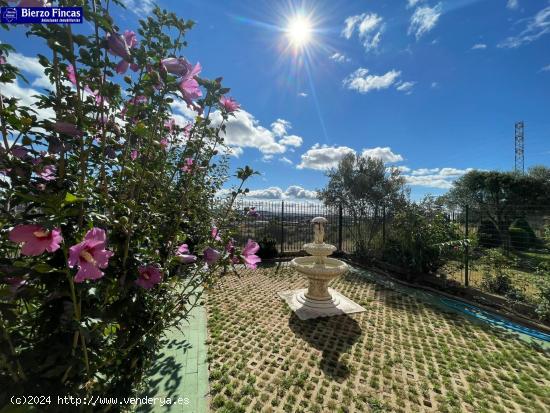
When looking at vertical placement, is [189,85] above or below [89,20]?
below

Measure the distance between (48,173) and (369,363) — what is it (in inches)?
145

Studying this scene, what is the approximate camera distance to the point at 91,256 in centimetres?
95

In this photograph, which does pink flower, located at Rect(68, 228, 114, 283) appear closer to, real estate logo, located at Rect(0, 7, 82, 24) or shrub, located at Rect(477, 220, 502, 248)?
real estate logo, located at Rect(0, 7, 82, 24)

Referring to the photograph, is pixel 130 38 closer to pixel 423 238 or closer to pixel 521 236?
pixel 423 238

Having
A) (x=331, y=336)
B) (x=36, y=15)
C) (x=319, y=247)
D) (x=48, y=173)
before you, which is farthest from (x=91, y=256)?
(x=319, y=247)

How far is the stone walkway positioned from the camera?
2.36 metres

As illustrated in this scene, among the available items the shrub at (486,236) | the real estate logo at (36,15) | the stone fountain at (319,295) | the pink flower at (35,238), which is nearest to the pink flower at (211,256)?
the pink flower at (35,238)

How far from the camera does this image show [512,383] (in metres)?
2.82

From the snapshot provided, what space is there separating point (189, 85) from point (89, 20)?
44 centimetres

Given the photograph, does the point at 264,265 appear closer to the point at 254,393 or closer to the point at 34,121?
the point at 254,393

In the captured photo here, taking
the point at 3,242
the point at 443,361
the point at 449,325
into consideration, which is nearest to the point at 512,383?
the point at 443,361

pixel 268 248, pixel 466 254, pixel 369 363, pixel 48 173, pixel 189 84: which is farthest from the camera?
pixel 268 248

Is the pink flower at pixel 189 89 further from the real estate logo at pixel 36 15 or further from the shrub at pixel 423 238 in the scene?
the shrub at pixel 423 238

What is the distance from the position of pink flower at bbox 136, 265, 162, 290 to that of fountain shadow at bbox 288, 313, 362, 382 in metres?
2.56
